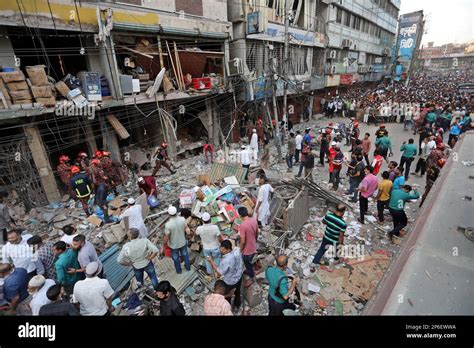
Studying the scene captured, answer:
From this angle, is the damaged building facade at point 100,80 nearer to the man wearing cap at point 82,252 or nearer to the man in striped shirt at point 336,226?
the man wearing cap at point 82,252

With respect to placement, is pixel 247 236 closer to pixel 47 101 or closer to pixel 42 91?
pixel 47 101

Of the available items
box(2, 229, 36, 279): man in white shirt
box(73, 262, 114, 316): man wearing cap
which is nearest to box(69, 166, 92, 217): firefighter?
box(2, 229, 36, 279): man in white shirt

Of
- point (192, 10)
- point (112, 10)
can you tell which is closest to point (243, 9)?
point (192, 10)

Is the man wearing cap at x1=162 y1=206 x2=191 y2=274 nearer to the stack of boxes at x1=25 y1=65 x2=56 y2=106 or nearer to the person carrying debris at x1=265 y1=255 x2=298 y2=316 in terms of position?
the person carrying debris at x1=265 y1=255 x2=298 y2=316

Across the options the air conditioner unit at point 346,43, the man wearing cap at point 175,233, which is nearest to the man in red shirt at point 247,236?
the man wearing cap at point 175,233

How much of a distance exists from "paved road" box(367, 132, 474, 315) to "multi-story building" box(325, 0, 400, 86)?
71.5ft

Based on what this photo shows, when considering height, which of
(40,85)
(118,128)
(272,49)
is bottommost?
(118,128)

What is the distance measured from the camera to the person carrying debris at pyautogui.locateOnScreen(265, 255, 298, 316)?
10.8ft

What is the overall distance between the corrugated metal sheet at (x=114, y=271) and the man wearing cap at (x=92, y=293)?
1573 millimetres

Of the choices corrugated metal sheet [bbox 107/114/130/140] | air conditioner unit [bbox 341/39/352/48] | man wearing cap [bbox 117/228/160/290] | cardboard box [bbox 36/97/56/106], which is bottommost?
man wearing cap [bbox 117/228/160/290]

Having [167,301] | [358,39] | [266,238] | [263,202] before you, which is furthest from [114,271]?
[358,39]

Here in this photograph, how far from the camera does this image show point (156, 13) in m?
10.3

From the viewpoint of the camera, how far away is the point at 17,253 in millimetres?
4262

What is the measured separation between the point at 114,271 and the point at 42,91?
6.45 m
